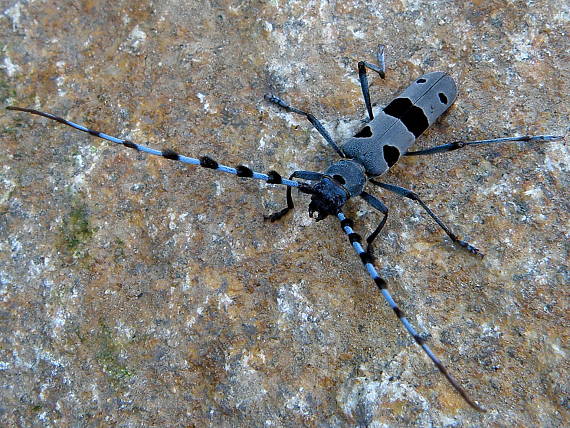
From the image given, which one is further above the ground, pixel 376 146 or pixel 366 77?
pixel 366 77

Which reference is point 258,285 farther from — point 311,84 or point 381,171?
point 311,84

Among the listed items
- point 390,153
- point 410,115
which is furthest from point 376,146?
point 410,115

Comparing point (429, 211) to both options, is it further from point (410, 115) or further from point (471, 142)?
point (410, 115)

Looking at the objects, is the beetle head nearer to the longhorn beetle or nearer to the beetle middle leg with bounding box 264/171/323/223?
the longhorn beetle

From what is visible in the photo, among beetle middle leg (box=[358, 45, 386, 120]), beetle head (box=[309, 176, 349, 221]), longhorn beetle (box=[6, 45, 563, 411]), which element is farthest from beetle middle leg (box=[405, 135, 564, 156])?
beetle head (box=[309, 176, 349, 221])

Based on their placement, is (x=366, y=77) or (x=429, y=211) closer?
(x=429, y=211)

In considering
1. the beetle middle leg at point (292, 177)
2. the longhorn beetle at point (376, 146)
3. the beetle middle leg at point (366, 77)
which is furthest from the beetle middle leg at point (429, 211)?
the beetle middle leg at point (366, 77)

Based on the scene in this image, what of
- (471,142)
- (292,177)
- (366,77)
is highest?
(471,142)
